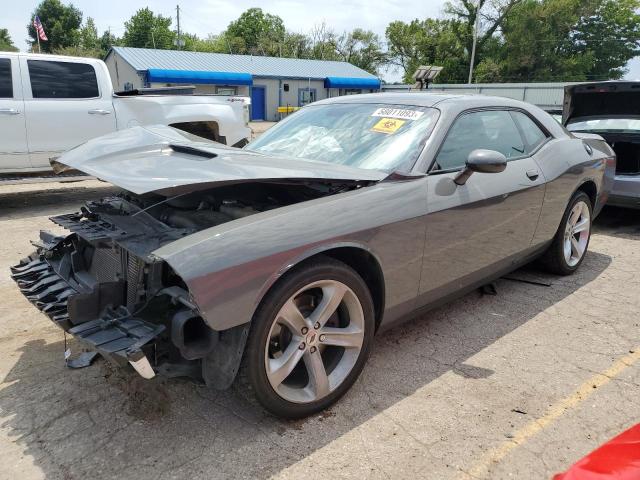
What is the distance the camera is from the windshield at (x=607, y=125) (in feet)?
21.3

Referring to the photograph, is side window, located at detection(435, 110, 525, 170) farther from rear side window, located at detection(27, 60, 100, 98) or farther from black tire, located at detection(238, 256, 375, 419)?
rear side window, located at detection(27, 60, 100, 98)

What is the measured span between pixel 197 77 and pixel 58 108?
85.4ft

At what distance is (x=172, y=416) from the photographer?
2.52m

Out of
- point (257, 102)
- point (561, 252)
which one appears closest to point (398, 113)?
point (561, 252)

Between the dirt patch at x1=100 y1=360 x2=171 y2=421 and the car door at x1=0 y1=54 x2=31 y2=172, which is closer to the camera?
the dirt patch at x1=100 y1=360 x2=171 y2=421

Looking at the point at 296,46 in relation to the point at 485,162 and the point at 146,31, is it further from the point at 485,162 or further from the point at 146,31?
the point at 485,162

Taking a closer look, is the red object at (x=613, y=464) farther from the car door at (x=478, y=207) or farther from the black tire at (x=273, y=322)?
the car door at (x=478, y=207)

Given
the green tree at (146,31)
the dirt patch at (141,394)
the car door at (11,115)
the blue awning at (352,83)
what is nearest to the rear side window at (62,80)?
the car door at (11,115)

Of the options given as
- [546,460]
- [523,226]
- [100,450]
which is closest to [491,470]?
[546,460]

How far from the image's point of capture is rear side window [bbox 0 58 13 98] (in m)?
6.59

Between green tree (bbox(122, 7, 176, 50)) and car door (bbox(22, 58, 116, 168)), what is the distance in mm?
68306

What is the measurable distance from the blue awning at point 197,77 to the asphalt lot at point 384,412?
2915cm

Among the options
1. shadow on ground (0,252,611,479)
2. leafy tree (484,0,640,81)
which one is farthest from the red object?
leafy tree (484,0,640,81)

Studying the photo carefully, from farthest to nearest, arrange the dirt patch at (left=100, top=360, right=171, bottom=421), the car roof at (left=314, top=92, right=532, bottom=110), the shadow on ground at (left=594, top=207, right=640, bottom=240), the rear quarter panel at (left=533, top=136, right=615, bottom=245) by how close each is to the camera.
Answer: the shadow on ground at (left=594, top=207, right=640, bottom=240) → the rear quarter panel at (left=533, top=136, right=615, bottom=245) → the car roof at (left=314, top=92, right=532, bottom=110) → the dirt patch at (left=100, top=360, right=171, bottom=421)
